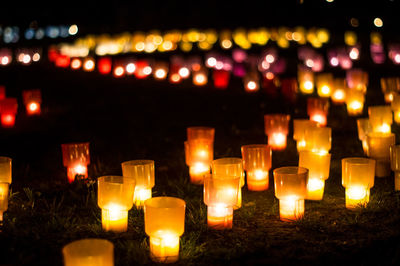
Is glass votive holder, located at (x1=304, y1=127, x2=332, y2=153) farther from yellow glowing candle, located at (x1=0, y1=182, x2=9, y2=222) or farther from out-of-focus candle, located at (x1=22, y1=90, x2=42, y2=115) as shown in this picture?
out-of-focus candle, located at (x1=22, y1=90, x2=42, y2=115)

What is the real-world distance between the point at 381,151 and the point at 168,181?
232 centimetres

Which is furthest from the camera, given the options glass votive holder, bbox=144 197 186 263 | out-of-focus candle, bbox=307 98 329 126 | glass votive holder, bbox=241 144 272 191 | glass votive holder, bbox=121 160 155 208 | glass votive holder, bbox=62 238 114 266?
out-of-focus candle, bbox=307 98 329 126

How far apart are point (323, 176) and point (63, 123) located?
16.6 feet

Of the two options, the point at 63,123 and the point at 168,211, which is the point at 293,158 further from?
the point at 63,123

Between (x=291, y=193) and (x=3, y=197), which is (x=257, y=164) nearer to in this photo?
(x=291, y=193)

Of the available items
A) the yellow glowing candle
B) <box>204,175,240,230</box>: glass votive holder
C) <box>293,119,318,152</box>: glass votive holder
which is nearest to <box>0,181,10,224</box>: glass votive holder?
the yellow glowing candle

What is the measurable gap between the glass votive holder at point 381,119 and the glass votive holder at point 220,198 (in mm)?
2771

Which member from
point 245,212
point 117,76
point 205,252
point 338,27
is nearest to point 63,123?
point 117,76

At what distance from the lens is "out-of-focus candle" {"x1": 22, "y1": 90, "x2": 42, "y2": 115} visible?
9.24 m

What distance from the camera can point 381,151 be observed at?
5898mm

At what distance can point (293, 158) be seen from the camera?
22.7ft

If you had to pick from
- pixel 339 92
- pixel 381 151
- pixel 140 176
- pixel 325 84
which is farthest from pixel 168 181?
pixel 325 84

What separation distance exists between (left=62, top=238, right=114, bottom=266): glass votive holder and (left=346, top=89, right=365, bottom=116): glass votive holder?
5.73 metres

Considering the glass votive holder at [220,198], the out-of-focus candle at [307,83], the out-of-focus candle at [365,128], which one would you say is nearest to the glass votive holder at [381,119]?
the out-of-focus candle at [365,128]
